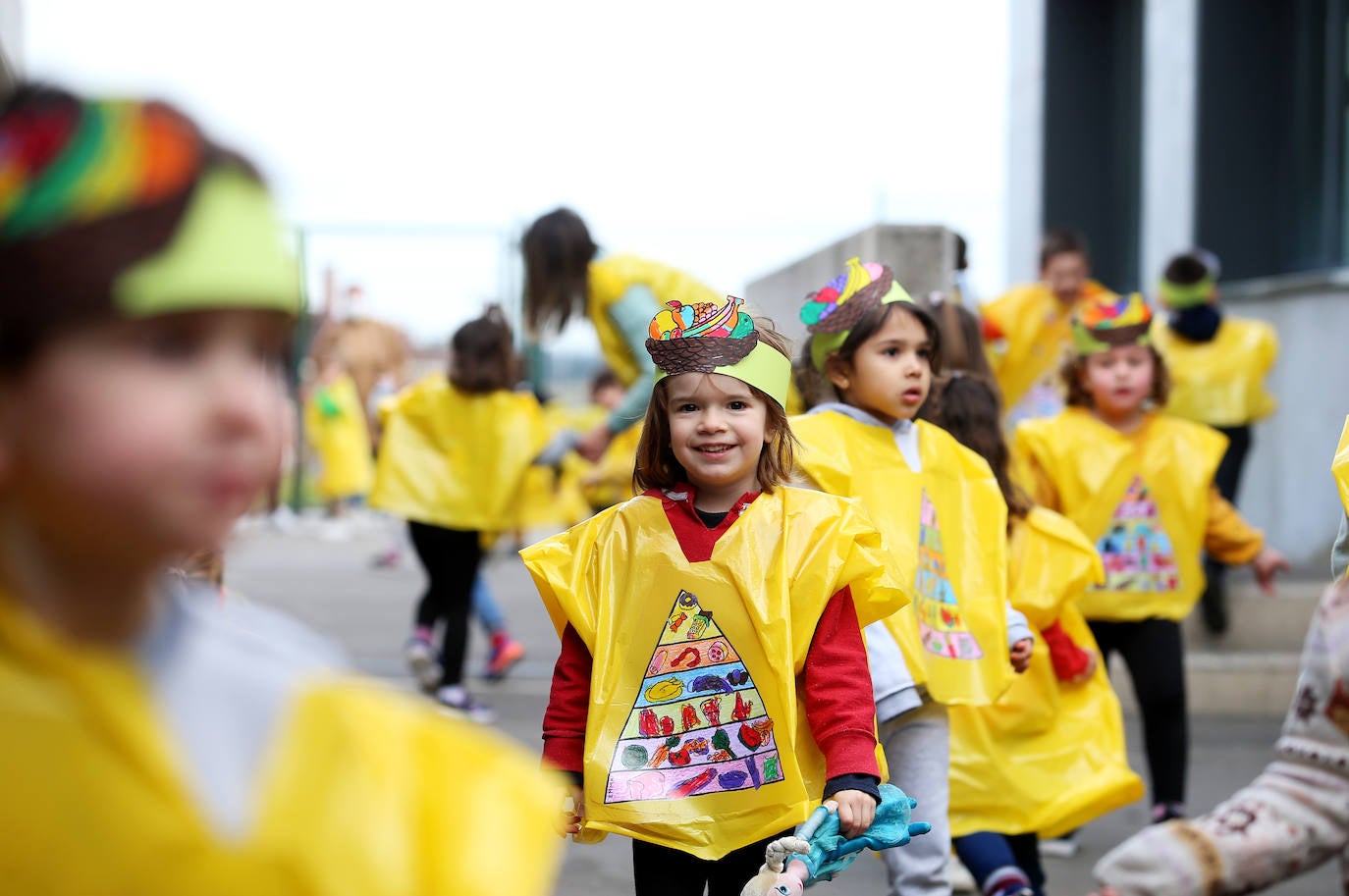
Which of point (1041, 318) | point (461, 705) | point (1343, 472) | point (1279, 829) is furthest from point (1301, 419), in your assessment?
point (1279, 829)

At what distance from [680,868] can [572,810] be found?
0.27 metres

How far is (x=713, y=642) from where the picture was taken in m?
2.94

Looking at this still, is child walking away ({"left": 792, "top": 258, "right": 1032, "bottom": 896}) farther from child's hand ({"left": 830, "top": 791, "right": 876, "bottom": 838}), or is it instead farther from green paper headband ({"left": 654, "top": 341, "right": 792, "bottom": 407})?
child's hand ({"left": 830, "top": 791, "right": 876, "bottom": 838})

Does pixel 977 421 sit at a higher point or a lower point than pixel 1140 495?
higher

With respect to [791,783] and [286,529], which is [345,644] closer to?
[791,783]

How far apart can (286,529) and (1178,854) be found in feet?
51.6

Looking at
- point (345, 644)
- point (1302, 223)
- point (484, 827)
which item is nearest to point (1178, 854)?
point (484, 827)

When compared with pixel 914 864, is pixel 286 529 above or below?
below

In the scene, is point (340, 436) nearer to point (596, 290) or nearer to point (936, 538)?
point (596, 290)

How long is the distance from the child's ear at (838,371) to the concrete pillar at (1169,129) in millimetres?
7181

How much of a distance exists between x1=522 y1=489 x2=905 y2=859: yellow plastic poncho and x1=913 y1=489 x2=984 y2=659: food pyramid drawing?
696 mm

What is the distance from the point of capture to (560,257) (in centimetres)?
600

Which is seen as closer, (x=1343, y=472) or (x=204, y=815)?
(x=204, y=815)

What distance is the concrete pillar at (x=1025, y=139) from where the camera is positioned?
13328 millimetres
